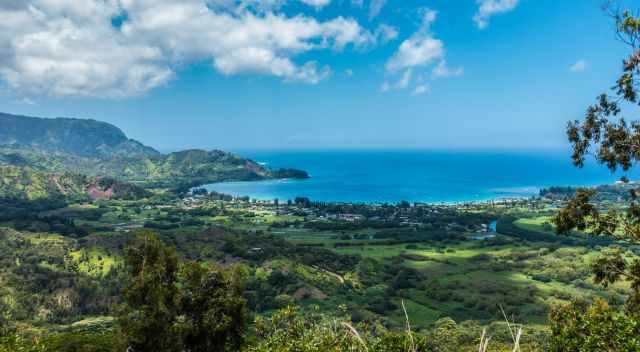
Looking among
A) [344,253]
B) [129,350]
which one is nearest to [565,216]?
[129,350]

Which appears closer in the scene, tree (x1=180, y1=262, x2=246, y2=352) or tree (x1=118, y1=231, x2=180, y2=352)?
tree (x1=118, y1=231, x2=180, y2=352)

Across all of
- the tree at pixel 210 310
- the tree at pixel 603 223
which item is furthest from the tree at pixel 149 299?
the tree at pixel 603 223

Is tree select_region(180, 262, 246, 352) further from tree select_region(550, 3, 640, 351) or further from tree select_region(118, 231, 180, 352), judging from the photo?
tree select_region(550, 3, 640, 351)

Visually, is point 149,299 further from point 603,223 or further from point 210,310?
point 603,223

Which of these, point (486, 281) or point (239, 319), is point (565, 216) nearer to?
point (239, 319)

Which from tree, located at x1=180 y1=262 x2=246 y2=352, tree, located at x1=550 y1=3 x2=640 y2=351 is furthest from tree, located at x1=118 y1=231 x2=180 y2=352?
tree, located at x1=550 y1=3 x2=640 y2=351

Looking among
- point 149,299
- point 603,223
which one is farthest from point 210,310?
point 603,223

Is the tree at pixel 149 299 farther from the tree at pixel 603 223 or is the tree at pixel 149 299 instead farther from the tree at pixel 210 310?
the tree at pixel 603 223
